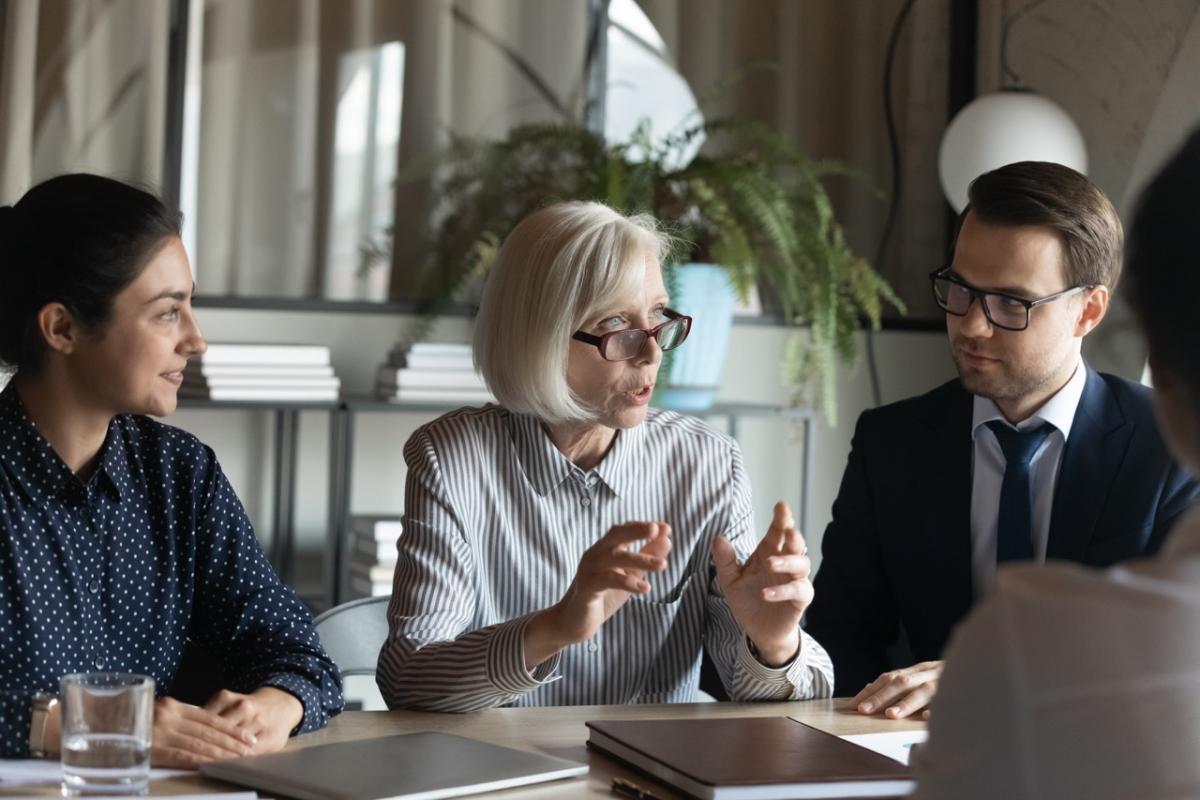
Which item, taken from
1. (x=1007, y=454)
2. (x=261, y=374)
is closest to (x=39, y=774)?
(x=1007, y=454)

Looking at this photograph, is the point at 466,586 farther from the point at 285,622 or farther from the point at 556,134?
the point at 556,134

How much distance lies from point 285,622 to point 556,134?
2.02 metres

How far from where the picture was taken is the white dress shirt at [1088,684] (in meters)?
0.87

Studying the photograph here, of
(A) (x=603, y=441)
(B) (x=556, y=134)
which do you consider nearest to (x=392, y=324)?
(B) (x=556, y=134)

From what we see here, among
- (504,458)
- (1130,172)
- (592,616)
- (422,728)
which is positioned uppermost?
(1130,172)

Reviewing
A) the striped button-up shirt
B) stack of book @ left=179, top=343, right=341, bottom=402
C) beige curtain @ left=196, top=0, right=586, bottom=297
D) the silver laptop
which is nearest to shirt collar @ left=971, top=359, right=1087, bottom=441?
the striped button-up shirt

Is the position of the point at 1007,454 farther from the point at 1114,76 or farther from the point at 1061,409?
the point at 1114,76

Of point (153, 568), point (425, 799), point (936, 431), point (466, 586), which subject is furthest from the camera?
point (936, 431)

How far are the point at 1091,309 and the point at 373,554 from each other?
1.81 metres

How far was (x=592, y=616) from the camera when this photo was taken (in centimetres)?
178

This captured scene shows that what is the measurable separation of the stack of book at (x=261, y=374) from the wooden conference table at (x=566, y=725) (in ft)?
5.59

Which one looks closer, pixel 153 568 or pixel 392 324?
pixel 153 568

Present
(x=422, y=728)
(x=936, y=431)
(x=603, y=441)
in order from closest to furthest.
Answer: (x=422, y=728), (x=603, y=441), (x=936, y=431)

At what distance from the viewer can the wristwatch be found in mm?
1524
